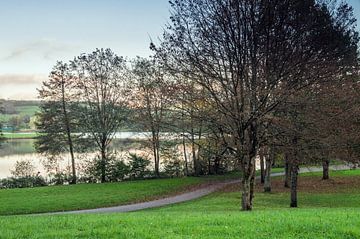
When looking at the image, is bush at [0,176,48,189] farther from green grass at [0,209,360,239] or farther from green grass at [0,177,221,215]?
green grass at [0,209,360,239]

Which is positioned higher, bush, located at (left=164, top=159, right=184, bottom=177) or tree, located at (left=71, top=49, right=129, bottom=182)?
tree, located at (left=71, top=49, right=129, bottom=182)

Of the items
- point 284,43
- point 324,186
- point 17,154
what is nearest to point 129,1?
point 284,43

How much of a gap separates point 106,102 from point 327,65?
2575cm

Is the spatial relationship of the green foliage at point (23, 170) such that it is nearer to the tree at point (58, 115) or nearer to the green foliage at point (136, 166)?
the tree at point (58, 115)

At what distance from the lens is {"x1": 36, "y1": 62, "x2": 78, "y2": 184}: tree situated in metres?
36.4

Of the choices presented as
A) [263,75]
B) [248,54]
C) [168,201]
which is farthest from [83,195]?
[248,54]

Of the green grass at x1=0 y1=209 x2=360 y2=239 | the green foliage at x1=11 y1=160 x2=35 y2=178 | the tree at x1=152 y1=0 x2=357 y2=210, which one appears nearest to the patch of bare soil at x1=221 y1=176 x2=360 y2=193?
the tree at x1=152 y1=0 x2=357 y2=210

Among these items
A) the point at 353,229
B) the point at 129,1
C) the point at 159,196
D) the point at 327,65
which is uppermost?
the point at 129,1

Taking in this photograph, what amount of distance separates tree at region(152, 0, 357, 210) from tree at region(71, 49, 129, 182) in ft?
74.2

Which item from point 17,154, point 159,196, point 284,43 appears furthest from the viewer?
point 17,154

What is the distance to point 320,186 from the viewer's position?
30062 millimetres

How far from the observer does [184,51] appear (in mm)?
14883

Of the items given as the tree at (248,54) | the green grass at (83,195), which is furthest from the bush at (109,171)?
the tree at (248,54)

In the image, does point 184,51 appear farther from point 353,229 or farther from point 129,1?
point 353,229
